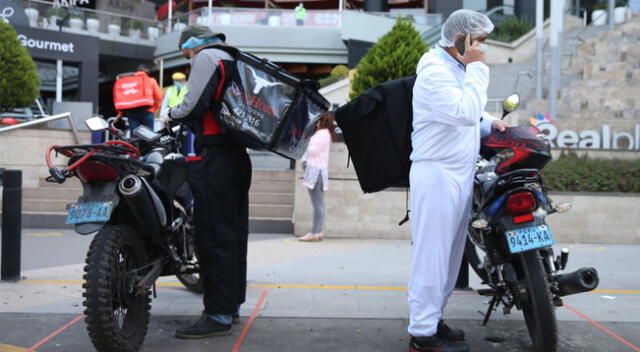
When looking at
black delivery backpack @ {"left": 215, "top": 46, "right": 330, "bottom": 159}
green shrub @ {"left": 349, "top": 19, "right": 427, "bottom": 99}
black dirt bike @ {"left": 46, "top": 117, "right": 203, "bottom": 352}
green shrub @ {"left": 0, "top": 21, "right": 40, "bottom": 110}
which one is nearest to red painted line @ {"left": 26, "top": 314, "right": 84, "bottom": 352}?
black dirt bike @ {"left": 46, "top": 117, "right": 203, "bottom": 352}

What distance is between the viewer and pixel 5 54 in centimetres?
1576

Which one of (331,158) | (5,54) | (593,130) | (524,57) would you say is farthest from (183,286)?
(524,57)

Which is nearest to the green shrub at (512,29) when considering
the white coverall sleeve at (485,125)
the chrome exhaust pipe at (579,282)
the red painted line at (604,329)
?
the red painted line at (604,329)

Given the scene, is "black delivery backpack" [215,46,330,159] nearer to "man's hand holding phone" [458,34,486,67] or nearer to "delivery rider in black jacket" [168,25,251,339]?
"delivery rider in black jacket" [168,25,251,339]

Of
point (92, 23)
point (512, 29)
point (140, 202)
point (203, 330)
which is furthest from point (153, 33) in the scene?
point (203, 330)

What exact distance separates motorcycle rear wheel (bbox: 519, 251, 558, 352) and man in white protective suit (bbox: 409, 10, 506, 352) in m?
0.45

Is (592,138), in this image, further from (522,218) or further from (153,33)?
(153,33)

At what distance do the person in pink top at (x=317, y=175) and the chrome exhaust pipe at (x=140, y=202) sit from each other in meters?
4.45

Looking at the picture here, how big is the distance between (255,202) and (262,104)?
6.18 metres

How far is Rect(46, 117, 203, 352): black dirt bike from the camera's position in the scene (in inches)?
133

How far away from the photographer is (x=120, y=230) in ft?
11.9

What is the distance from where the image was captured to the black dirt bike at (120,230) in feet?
11.0

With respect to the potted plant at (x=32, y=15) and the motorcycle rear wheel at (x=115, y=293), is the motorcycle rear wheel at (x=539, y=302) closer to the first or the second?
the motorcycle rear wheel at (x=115, y=293)

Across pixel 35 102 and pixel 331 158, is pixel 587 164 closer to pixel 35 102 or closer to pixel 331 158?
pixel 331 158
